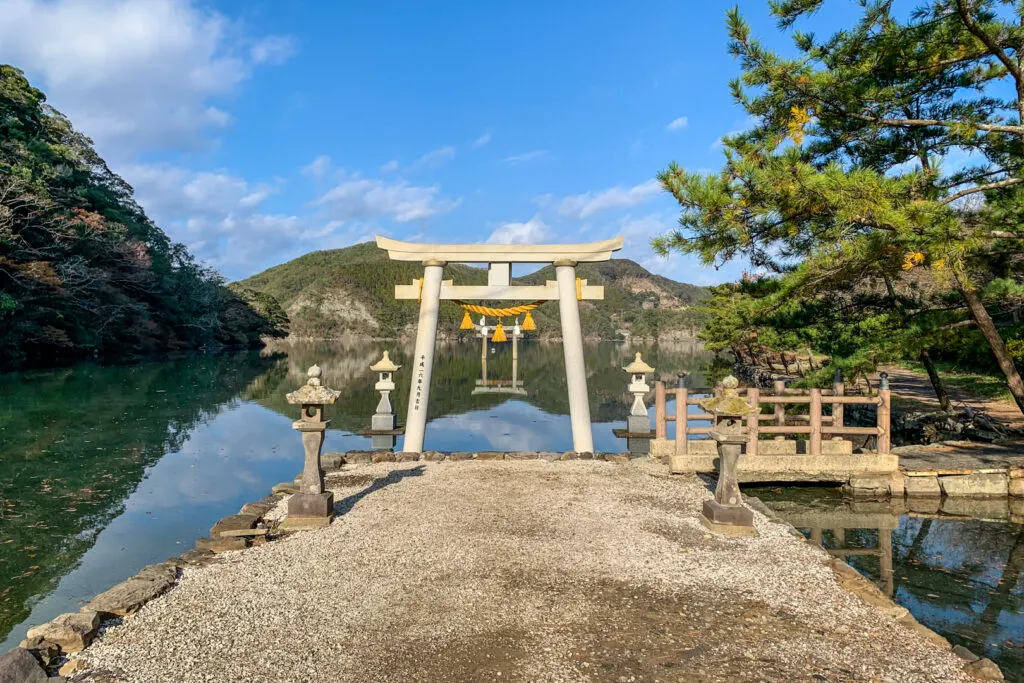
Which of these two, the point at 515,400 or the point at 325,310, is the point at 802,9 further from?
the point at 325,310

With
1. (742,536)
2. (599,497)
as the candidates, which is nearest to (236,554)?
(599,497)

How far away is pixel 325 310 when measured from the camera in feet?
276

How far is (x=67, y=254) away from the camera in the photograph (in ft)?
90.0

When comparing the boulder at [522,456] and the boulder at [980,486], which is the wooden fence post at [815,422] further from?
the boulder at [522,456]

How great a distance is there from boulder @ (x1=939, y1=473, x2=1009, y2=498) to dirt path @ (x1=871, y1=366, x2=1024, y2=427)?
4843 mm

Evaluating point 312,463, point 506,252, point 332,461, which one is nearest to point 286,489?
point 332,461

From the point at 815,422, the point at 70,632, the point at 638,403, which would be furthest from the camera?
the point at 638,403

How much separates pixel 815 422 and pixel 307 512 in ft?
25.0

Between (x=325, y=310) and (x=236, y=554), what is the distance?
273 ft

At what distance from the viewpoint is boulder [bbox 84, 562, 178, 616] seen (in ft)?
13.2

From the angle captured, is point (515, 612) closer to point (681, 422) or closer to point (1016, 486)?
point (681, 422)

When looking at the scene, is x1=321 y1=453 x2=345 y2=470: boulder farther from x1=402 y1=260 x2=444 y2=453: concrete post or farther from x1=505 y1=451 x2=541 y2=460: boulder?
x1=505 y1=451 x2=541 y2=460: boulder

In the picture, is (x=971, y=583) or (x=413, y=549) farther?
(x=971, y=583)

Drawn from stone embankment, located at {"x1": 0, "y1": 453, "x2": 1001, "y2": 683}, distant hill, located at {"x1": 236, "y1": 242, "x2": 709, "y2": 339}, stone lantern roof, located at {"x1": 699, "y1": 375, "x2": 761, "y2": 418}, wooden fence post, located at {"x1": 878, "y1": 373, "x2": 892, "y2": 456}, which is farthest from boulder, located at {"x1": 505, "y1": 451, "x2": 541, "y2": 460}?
distant hill, located at {"x1": 236, "y1": 242, "x2": 709, "y2": 339}
